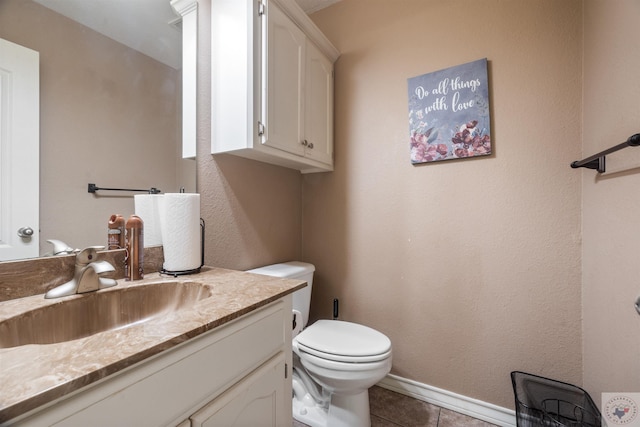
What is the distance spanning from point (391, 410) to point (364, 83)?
190 cm

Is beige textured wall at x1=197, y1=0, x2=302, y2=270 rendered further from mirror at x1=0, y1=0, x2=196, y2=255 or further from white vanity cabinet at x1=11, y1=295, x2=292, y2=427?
white vanity cabinet at x1=11, y1=295, x2=292, y2=427

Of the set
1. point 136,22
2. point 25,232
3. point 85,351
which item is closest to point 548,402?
point 85,351

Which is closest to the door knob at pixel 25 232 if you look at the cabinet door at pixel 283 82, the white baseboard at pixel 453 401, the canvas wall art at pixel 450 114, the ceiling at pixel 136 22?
the ceiling at pixel 136 22

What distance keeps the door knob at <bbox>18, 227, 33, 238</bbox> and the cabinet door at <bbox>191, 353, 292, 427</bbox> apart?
2.37 feet

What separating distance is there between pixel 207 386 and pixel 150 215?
29.4 inches

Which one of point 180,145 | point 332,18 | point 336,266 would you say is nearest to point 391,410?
point 336,266

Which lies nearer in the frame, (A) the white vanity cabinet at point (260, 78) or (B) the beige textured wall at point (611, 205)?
(B) the beige textured wall at point (611, 205)

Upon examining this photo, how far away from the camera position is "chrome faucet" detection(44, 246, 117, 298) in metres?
0.74

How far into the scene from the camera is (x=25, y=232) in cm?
77

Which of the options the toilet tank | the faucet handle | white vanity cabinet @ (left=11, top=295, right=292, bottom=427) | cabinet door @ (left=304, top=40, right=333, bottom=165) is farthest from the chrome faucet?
cabinet door @ (left=304, top=40, right=333, bottom=165)

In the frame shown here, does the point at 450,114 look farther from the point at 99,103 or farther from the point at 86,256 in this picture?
the point at 86,256

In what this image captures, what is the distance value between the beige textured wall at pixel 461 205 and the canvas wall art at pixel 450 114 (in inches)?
2.1

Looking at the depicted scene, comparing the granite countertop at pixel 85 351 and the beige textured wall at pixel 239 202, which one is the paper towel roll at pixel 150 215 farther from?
the granite countertop at pixel 85 351

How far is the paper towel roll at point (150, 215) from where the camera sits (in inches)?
41.3
